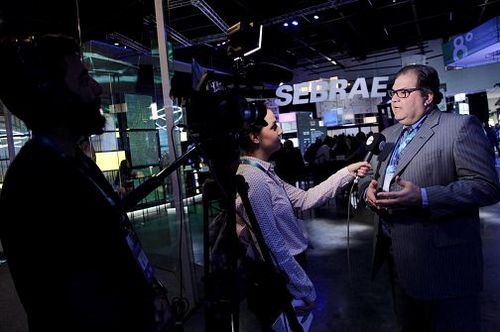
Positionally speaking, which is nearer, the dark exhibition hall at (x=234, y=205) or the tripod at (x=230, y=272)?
the dark exhibition hall at (x=234, y=205)

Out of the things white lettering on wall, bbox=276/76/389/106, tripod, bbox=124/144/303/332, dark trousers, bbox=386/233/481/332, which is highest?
white lettering on wall, bbox=276/76/389/106

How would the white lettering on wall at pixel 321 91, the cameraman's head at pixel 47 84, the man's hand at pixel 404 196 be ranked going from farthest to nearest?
the white lettering on wall at pixel 321 91
the man's hand at pixel 404 196
the cameraman's head at pixel 47 84

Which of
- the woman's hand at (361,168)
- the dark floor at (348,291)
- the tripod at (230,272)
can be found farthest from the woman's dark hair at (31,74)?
the dark floor at (348,291)

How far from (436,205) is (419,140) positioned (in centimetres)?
30

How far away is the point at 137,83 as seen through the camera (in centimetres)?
882

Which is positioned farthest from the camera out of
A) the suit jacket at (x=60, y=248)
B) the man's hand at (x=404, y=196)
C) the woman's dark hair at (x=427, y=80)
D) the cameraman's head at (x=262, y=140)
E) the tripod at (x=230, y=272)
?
the cameraman's head at (x=262, y=140)

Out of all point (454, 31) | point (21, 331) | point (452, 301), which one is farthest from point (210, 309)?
point (454, 31)

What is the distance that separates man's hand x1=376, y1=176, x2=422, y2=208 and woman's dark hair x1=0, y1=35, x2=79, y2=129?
123 centimetres

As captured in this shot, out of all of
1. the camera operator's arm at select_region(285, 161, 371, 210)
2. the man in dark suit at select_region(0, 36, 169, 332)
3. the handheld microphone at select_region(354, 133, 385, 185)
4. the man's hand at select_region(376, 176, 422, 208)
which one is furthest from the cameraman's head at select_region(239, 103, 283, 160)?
the man in dark suit at select_region(0, 36, 169, 332)

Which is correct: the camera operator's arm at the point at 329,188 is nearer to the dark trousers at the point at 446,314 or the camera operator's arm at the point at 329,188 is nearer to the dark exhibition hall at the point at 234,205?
the dark exhibition hall at the point at 234,205

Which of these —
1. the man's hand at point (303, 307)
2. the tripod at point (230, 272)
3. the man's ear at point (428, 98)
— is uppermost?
the man's ear at point (428, 98)

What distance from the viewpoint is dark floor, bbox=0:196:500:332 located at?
2615 millimetres

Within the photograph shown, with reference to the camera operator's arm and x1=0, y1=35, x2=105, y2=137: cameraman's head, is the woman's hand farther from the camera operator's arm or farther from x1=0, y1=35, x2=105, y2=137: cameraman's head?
x1=0, y1=35, x2=105, y2=137: cameraman's head

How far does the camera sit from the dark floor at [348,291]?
2.62m
